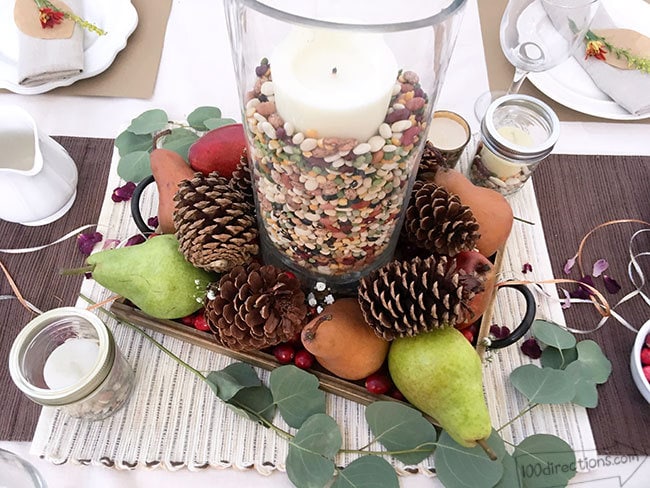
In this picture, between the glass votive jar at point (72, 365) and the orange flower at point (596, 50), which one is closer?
the glass votive jar at point (72, 365)

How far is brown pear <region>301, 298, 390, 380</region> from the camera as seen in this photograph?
0.42 metres

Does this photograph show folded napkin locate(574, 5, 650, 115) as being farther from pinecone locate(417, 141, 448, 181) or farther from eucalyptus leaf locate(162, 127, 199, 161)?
eucalyptus leaf locate(162, 127, 199, 161)

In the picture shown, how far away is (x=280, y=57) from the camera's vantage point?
13.5 inches

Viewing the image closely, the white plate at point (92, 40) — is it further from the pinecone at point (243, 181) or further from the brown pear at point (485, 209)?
the brown pear at point (485, 209)

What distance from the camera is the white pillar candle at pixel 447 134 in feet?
1.94

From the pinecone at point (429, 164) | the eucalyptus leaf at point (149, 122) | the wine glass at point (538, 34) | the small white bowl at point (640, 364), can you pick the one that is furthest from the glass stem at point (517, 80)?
the eucalyptus leaf at point (149, 122)

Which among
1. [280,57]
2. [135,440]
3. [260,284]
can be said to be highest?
[280,57]

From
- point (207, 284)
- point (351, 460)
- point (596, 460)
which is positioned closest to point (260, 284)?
point (207, 284)

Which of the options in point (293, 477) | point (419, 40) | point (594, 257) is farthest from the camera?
point (594, 257)

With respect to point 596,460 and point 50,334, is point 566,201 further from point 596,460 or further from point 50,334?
point 50,334

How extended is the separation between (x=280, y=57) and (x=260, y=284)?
0.18 metres

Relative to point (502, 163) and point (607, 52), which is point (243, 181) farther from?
point (607, 52)

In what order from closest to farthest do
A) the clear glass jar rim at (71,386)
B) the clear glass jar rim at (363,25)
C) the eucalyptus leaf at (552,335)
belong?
the clear glass jar rim at (363,25) → the clear glass jar rim at (71,386) → the eucalyptus leaf at (552,335)

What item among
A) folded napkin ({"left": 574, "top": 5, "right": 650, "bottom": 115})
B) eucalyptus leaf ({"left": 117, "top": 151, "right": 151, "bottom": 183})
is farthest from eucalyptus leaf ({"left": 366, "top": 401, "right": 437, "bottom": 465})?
folded napkin ({"left": 574, "top": 5, "right": 650, "bottom": 115})
